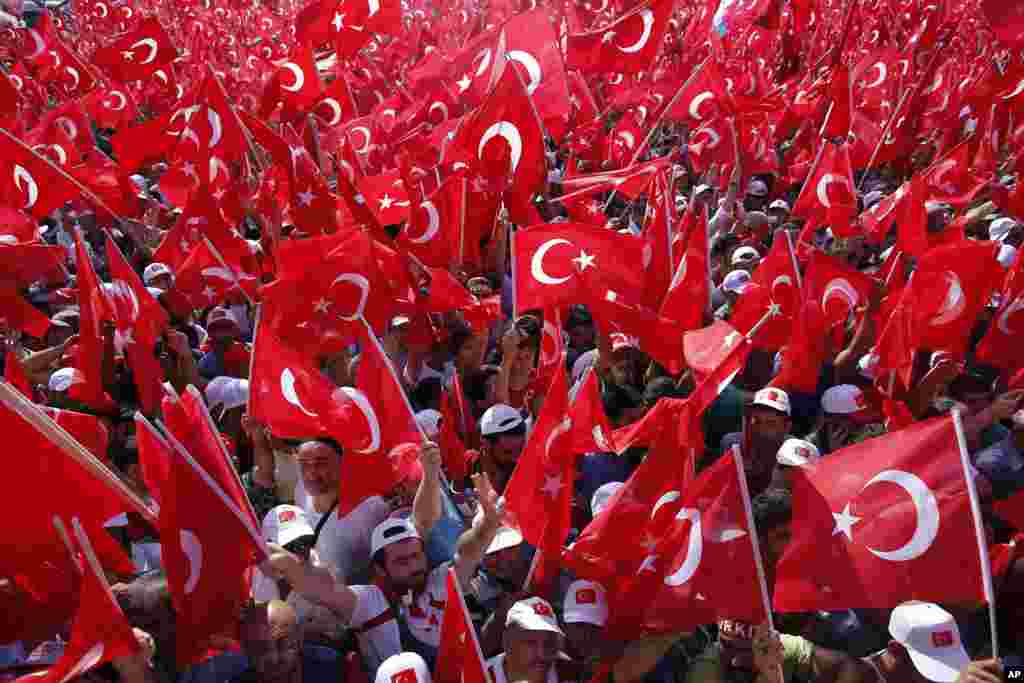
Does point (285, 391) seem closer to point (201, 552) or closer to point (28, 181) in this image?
point (201, 552)

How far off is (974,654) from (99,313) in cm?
460

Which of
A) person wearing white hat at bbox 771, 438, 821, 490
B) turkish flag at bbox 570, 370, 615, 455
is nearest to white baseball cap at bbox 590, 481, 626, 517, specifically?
turkish flag at bbox 570, 370, 615, 455

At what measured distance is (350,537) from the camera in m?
3.61

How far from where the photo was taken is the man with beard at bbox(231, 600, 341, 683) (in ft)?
9.30

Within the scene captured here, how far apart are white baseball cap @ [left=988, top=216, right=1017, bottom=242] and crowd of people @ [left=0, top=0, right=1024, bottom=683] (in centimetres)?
2

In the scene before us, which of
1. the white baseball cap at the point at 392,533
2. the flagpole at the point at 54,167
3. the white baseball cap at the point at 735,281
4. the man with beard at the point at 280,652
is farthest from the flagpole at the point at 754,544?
the flagpole at the point at 54,167

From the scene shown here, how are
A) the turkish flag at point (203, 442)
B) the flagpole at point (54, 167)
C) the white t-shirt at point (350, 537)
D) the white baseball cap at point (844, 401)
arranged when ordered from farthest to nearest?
1. the flagpole at point (54, 167)
2. the white baseball cap at point (844, 401)
3. the white t-shirt at point (350, 537)
4. the turkish flag at point (203, 442)

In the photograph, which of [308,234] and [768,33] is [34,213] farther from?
[768,33]

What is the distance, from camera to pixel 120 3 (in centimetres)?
2086

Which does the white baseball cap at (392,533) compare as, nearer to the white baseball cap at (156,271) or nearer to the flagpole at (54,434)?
the flagpole at (54,434)

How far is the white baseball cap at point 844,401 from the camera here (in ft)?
14.9

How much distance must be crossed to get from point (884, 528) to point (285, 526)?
2.10m

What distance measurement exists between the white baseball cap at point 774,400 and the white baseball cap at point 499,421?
3.78ft

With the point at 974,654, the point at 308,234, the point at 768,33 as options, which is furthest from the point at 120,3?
the point at 974,654
